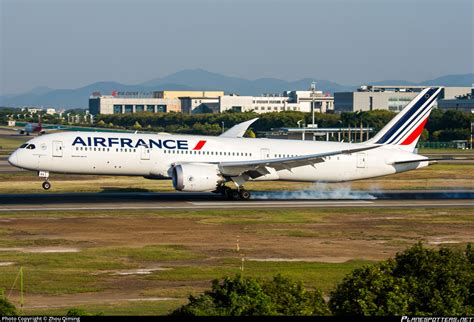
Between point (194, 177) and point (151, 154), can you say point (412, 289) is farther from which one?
point (151, 154)

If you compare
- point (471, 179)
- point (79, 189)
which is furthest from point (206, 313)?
point (471, 179)

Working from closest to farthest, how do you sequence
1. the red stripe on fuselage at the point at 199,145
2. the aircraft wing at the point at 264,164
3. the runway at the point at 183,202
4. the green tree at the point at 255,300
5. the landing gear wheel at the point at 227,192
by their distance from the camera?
1. the green tree at the point at 255,300
2. the runway at the point at 183,202
3. the aircraft wing at the point at 264,164
4. the red stripe on fuselage at the point at 199,145
5. the landing gear wheel at the point at 227,192

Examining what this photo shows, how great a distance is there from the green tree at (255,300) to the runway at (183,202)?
106 ft

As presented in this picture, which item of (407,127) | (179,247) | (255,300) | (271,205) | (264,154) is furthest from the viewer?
(407,127)

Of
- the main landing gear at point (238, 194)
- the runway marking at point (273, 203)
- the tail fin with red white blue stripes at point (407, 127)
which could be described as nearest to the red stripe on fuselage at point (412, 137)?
the tail fin with red white blue stripes at point (407, 127)

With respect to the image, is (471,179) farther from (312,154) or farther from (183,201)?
(183,201)

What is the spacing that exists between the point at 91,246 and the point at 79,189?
90.7 feet

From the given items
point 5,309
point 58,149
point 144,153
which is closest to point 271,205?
point 144,153

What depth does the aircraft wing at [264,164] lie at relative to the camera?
5222 centimetres

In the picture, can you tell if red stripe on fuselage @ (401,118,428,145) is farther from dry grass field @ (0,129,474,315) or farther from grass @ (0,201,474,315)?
grass @ (0,201,474,315)

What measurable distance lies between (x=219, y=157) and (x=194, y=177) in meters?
3.88

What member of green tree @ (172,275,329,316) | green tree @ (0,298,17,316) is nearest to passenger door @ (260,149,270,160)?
green tree @ (172,275,329,316)

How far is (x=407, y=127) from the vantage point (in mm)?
57656

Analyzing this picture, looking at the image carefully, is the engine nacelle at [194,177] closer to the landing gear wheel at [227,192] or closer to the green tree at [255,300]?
the landing gear wheel at [227,192]
